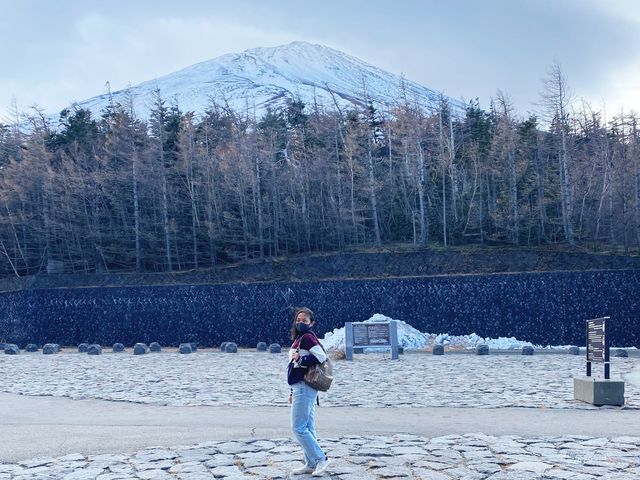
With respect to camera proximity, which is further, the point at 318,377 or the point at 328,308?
the point at 328,308

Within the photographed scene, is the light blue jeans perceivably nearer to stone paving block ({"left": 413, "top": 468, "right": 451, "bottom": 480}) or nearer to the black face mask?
the black face mask

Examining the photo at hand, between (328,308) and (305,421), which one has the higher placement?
(305,421)

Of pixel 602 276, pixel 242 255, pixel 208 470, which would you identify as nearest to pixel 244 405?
pixel 208 470

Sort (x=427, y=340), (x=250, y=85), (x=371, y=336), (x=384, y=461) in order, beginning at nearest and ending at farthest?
(x=384, y=461)
(x=371, y=336)
(x=427, y=340)
(x=250, y=85)

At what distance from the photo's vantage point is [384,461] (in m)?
7.67

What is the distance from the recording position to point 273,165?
40844mm

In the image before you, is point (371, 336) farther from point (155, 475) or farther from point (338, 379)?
point (155, 475)

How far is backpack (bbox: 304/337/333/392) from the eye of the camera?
23.7ft

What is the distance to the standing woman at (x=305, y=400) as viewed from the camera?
7.20m

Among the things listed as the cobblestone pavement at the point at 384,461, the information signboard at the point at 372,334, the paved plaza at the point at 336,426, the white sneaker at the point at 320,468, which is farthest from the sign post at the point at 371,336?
the white sneaker at the point at 320,468

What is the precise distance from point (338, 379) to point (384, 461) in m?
8.65

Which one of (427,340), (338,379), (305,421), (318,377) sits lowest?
(427,340)

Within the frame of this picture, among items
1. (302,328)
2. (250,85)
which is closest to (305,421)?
(302,328)

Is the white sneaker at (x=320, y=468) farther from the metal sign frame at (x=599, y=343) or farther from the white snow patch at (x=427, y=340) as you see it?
the white snow patch at (x=427, y=340)
